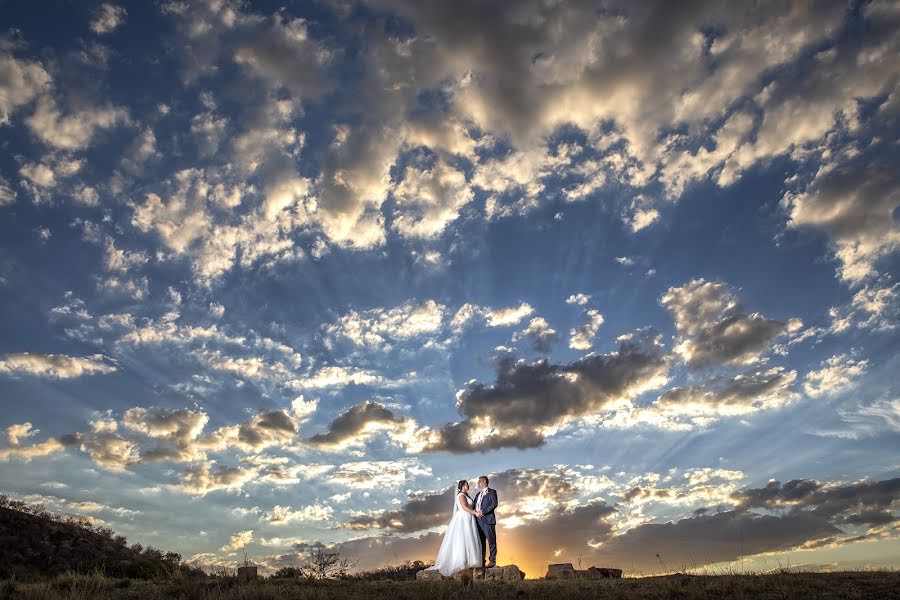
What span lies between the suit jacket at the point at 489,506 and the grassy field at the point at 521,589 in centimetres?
291

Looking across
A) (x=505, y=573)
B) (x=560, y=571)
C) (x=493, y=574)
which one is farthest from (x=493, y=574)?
(x=560, y=571)

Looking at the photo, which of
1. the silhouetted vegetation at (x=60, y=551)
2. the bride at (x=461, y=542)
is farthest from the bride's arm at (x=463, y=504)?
the silhouetted vegetation at (x=60, y=551)

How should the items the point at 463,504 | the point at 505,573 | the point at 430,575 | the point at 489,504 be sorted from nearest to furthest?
the point at 505,573, the point at 430,575, the point at 463,504, the point at 489,504

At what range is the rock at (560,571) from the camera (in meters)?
22.8

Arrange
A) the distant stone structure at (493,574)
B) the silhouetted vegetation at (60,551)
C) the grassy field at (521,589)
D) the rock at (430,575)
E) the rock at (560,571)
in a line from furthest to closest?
the silhouetted vegetation at (60,551), the rock at (560,571), the rock at (430,575), the distant stone structure at (493,574), the grassy field at (521,589)

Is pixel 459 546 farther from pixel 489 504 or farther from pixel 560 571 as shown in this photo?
pixel 560 571

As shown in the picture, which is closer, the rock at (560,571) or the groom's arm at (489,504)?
the groom's arm at (489,504)

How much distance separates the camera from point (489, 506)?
21.9 metres

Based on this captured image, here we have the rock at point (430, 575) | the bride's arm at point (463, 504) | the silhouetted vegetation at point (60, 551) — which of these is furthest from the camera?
the silhouetted vegetation at point (60, 551)

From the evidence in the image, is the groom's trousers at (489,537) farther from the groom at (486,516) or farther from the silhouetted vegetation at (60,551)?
the silhouetted vegetation at (60,551)

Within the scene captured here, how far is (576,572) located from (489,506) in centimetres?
487

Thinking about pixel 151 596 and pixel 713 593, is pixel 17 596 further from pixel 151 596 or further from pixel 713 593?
pixel 713 593

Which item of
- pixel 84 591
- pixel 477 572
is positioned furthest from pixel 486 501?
pixel 84 591

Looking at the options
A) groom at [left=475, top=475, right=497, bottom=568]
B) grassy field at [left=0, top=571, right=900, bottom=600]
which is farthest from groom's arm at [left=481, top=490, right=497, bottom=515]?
grassy field at [left=0, top=571, right=900, bottom=600]
